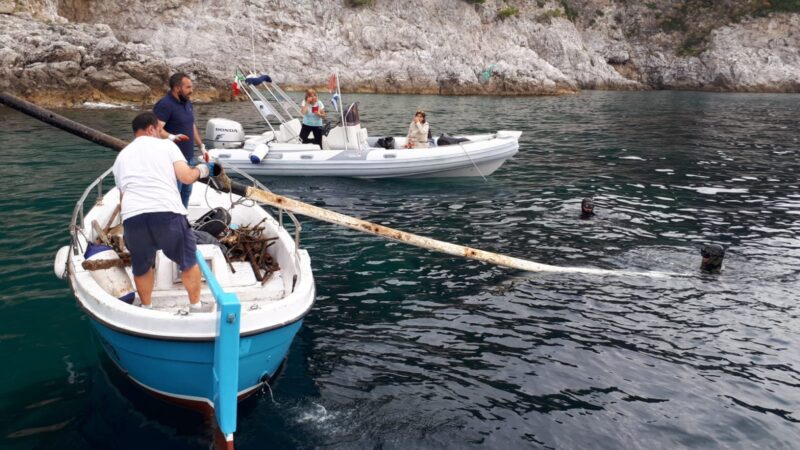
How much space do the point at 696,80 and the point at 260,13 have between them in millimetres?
45392

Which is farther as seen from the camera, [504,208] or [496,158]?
[496,158]

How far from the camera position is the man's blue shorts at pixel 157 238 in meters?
5.78

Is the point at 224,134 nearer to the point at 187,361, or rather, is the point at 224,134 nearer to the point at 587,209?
the point at 587,209

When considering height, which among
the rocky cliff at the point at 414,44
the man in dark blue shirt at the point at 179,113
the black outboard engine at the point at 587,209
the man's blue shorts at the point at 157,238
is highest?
the rocky cliff at the point at 414,44

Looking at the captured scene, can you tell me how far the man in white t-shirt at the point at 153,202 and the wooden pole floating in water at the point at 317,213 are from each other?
157 cm

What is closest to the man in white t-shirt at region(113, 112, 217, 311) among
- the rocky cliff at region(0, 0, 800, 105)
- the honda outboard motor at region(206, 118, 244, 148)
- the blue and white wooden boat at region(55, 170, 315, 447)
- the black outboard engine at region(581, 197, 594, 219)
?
the blue and white wooden boat at region(55, 170, 315, 447)

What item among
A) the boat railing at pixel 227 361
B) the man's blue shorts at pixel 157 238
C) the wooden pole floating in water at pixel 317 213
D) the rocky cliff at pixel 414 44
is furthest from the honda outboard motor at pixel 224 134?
the rocky cliff at pixel 414 44

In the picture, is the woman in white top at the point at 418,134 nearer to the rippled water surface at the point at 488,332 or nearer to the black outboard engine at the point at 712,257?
the rippled water surface at the point at 488,332

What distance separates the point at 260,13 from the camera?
53031 millimetres

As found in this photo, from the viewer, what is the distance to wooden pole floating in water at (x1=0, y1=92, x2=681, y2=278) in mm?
8016

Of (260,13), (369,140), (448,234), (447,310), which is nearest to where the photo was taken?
(447,310)

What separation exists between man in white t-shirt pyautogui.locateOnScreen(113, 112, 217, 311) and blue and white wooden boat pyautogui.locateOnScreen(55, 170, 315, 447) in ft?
0.84

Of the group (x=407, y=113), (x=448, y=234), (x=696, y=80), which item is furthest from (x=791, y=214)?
(x=696, y=80)

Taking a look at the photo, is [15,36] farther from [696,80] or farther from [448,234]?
[696,80]
